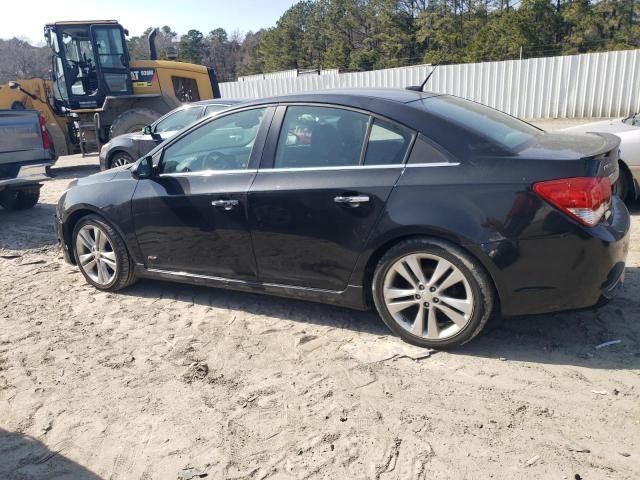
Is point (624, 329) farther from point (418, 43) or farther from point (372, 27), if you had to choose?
point (372, 27)

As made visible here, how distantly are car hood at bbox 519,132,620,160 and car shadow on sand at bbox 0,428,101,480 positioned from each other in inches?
118

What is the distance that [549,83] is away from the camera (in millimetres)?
18641

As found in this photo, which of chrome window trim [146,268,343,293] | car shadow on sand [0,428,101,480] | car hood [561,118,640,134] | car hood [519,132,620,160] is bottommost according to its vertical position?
car shadow on sand [0,428,101,480]

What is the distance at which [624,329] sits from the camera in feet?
12.0

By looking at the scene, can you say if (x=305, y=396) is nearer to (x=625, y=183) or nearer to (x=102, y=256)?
(x=102, y=256)

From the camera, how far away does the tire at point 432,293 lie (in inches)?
131

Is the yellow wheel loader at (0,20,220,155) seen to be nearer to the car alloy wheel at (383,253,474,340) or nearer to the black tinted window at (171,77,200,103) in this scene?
the black tinted window at (171,77,200,103)

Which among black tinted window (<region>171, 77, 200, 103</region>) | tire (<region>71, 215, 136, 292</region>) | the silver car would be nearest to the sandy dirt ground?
tire (<region>71, 215, 136, 292</region>)

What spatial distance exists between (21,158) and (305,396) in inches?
281

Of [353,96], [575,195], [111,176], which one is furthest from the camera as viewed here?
[111,176]

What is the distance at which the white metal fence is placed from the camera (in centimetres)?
1747

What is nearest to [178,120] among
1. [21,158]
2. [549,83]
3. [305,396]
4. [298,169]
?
[21,158]

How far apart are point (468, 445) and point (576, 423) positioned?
0.59 m

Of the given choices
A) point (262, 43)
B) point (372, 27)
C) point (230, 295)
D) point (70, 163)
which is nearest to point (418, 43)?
point (372, 27)
